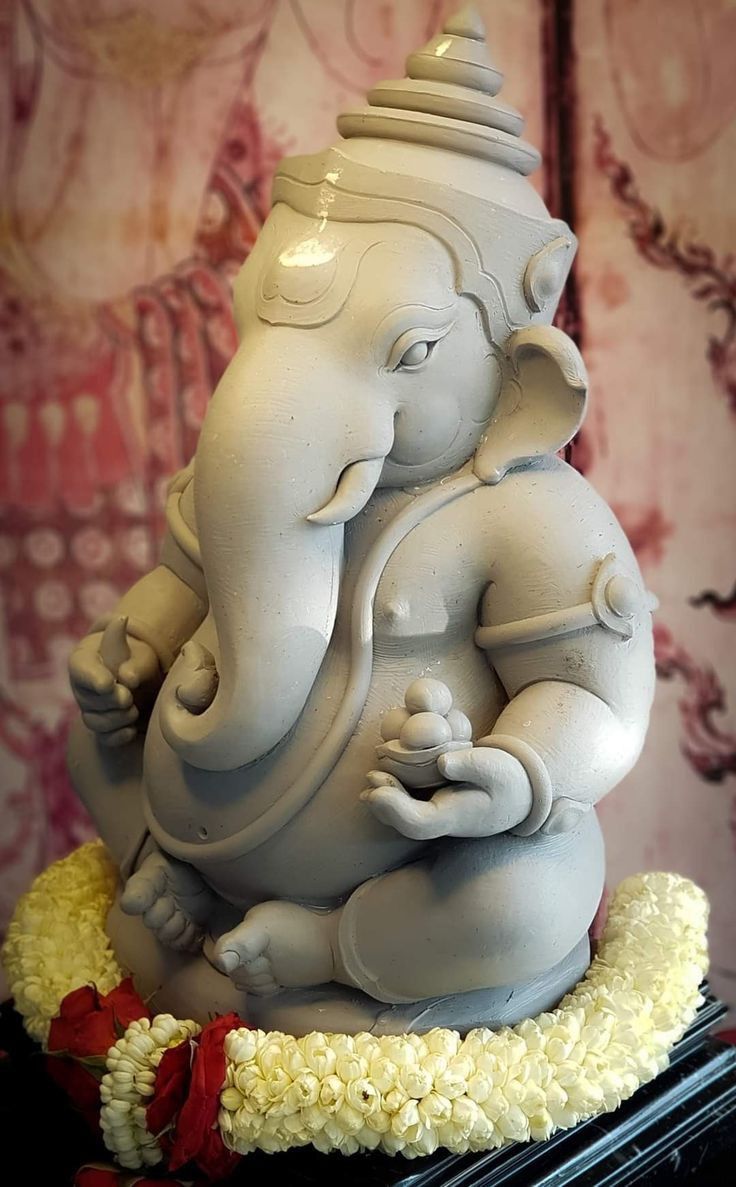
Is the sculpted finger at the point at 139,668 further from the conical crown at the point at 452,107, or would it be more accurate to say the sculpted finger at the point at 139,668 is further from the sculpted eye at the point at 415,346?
the conical crown at the point at 452,107

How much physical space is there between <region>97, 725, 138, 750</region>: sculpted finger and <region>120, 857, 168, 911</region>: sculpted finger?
10 centimetres

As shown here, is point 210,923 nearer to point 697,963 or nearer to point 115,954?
point 115,954

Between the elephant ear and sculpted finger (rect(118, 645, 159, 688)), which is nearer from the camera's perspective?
the elephant ear

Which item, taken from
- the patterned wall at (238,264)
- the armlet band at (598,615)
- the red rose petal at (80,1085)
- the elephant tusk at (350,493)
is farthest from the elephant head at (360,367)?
the patterned wall at (238,264)

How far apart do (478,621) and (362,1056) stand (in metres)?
0.31

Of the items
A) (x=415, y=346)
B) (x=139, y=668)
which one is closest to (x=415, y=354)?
(x=415, y=346)

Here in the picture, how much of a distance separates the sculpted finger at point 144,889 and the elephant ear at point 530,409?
1.26 feet

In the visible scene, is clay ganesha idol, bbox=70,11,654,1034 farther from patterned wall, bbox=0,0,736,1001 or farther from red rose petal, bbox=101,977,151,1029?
patterned wall, bbox=0,0,736,1001

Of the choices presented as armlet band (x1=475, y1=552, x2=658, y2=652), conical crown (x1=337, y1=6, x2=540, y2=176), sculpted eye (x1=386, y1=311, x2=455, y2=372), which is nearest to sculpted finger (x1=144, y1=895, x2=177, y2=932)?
armlet band (x1=475, y1=552, x2=658, y2=652)

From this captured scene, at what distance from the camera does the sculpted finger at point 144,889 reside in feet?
3.20

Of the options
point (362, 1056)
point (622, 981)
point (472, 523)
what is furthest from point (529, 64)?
point (362, 1056)

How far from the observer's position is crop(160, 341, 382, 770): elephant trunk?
85 centimetres

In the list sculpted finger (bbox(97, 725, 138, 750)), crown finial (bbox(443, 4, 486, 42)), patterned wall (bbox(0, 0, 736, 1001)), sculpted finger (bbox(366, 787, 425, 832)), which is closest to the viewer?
sculpted finger (bbox(366, 787, 425, 832))

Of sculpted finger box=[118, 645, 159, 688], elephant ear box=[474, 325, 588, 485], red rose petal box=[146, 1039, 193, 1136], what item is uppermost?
elephant ear box=[474, 325, 588, 485]
